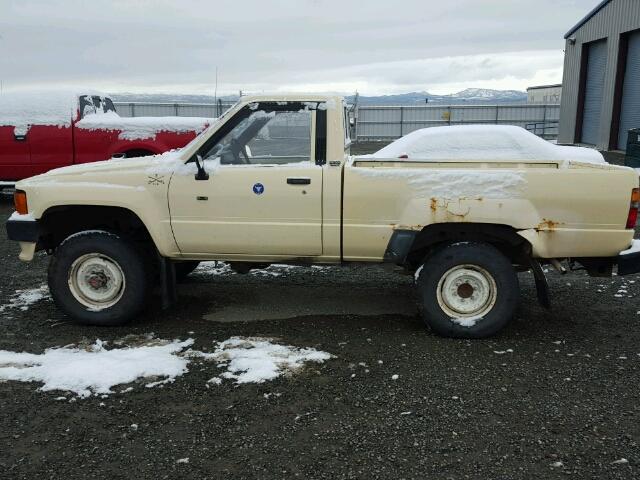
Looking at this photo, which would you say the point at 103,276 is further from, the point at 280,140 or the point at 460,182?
the point at 460,182

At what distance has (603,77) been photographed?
2234cm

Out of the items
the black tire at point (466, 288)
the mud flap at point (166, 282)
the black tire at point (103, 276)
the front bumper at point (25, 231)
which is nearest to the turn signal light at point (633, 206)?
the black tire at point (466, 288)

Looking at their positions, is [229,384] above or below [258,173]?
below

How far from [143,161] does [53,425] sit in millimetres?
2481

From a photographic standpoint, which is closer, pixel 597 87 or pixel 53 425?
pixel 53 425

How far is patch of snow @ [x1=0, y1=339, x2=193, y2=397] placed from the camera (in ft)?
13.6

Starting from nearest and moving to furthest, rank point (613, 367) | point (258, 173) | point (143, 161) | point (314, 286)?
point (613, 367) < point (258, 173) < point (143, 161) < point (314, 286)

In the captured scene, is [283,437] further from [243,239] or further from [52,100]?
[52,100]

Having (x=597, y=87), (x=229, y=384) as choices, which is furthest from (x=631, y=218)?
(x=597, y=87)

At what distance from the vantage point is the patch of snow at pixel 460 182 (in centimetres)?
469

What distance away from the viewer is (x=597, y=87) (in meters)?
23.1

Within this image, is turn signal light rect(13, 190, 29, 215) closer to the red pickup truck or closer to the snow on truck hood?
the snow on truck hood

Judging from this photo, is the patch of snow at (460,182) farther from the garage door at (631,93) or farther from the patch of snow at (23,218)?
the garage door at (631,93)

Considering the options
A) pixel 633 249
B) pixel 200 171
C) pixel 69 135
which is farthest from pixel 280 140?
pixel 69 135
